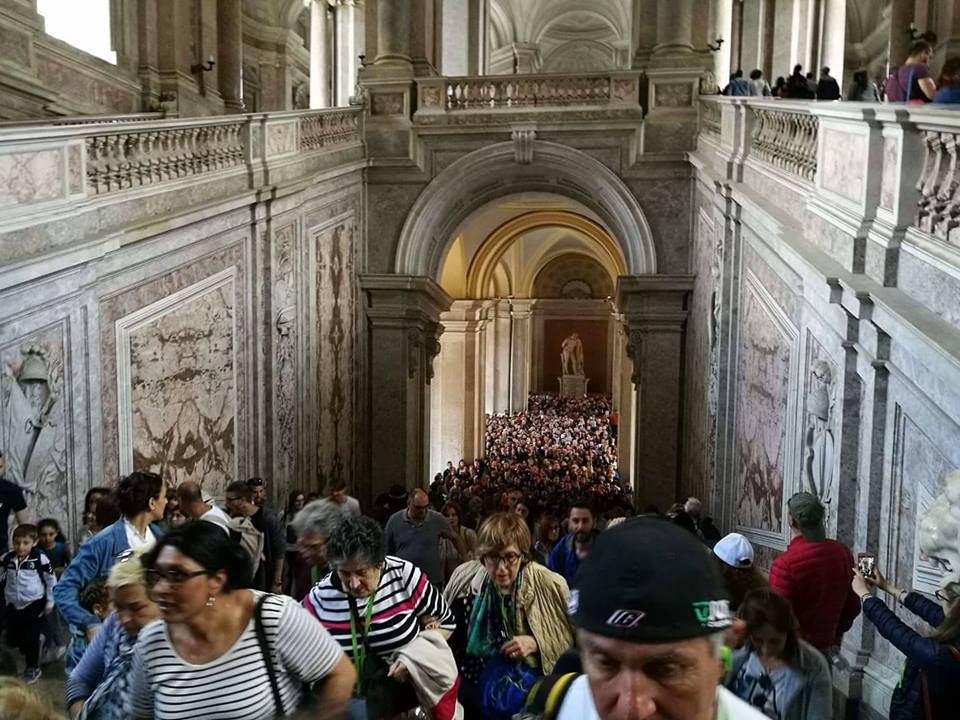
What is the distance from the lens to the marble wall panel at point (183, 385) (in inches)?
309

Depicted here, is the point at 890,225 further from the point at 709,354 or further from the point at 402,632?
the point at 709,354

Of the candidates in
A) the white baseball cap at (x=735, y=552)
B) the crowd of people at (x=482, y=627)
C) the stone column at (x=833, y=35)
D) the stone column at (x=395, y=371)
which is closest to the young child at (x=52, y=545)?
the crowd of people at (x=482, y=627)

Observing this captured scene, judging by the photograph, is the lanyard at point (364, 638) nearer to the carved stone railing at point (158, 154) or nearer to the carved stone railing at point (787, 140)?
the carved stone railing at point (787, 140)

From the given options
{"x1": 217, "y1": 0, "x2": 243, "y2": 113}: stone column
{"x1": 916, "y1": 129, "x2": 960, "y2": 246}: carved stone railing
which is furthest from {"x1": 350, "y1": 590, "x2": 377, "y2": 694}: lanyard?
{"x1": 217, "y1": 0, "x2": 243, "y2": 113}: stone column

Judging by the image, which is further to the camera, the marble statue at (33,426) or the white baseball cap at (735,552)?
the marble statue at (33,426)

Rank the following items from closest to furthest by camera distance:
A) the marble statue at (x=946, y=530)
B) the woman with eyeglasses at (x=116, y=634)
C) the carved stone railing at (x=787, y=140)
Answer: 1. the woman with eyeglasses at (x=116, y=634)
2. the marble statue at (x=946, y=530)
3. the carved stone railing at (x=787, y=140)

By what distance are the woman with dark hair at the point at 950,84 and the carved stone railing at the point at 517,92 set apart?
333 inches

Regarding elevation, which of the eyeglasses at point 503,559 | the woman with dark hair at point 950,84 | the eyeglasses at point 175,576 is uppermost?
the woman with dark hair at point 950,84

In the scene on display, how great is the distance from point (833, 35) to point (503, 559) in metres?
19.3

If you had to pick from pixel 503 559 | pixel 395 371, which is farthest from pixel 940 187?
pixel 395 371

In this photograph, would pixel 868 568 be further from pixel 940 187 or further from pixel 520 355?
pixel 520 355

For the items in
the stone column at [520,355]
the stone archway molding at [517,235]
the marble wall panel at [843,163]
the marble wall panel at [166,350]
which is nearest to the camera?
the marble wall panel at [843,163]

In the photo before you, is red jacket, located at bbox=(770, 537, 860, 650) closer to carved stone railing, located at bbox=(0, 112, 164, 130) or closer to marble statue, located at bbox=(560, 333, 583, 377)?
carved stone railing, located at bbox=(0, 112, 164, 130)

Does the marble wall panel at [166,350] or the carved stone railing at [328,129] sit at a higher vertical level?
the carved stone railing at [328,129]
